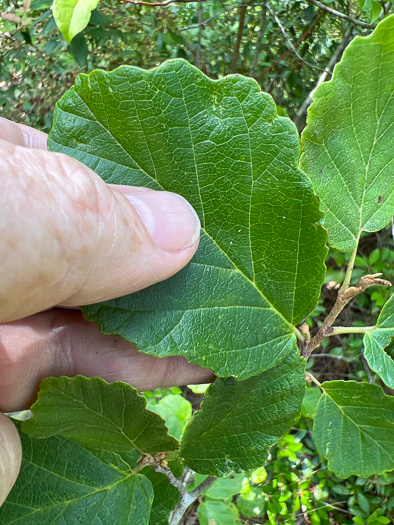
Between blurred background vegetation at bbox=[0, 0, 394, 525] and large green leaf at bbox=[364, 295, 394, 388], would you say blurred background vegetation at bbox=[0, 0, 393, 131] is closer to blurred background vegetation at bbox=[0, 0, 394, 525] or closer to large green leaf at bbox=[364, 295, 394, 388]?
blurred background vegetation at bbox=[0, 0, 394, 525]

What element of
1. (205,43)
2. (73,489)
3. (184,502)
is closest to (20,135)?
(73,489)

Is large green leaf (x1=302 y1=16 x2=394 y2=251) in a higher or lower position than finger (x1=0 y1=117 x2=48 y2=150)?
higher

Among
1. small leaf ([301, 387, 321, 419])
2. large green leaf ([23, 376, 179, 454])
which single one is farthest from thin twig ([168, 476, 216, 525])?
small leaf ([301, 387, 321, 419])

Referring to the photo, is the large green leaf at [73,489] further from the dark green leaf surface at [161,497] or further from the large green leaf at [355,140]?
the large green leaf at [355,140]

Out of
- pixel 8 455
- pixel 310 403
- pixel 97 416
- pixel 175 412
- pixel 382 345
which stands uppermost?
pixel 382 345

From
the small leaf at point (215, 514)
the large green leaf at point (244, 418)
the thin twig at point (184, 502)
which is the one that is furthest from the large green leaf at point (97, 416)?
the small leaf at point (215, 514)

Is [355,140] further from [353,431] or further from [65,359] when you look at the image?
[65,359]
